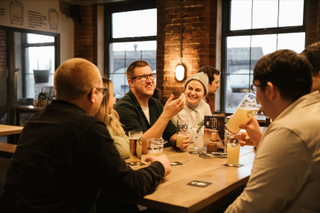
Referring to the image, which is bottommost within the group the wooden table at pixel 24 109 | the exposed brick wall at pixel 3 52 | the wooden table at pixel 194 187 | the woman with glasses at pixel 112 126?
the wooden table at pixel 24 109

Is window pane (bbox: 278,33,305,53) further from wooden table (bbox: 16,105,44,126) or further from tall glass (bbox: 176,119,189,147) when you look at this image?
wooden table (bbox: 16,105,44,126)

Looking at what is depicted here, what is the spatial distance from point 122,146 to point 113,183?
63 centimetres

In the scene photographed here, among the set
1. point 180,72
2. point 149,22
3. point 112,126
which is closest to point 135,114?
point 112,126

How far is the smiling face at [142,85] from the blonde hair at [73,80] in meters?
1.26

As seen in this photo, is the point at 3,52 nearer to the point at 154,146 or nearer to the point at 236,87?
the point at 236,87

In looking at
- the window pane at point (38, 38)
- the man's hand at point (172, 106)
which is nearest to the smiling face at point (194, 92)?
the man's hand at point (172, 106)

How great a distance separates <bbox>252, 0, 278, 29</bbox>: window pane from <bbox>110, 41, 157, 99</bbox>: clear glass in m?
2.02

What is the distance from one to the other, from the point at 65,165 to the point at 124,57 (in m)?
5.64

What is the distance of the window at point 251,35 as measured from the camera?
4984mm

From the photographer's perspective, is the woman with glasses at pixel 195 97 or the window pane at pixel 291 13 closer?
the woman with glasses at pixel 195 97

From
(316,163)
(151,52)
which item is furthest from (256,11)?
(316,163)

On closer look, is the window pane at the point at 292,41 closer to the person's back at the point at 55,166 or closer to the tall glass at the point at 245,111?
the tall glass at the point at 245,111

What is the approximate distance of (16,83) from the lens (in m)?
6.03

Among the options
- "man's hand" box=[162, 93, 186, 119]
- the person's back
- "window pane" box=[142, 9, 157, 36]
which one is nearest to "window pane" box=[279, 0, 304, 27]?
"window pane" box=[142, 9, 157, 36]
